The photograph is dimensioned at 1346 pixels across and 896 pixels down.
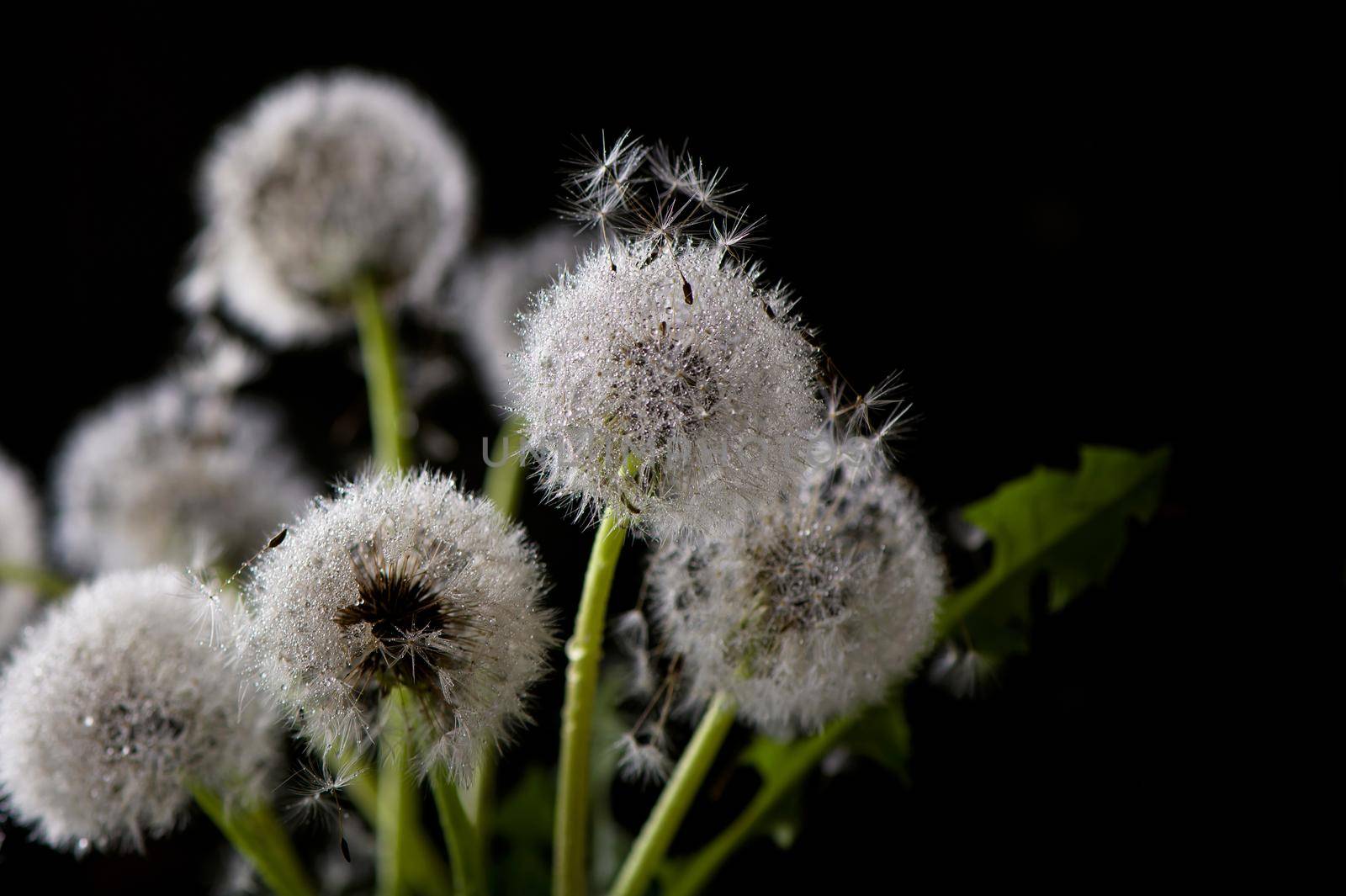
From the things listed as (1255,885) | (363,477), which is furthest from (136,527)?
(1255,885)

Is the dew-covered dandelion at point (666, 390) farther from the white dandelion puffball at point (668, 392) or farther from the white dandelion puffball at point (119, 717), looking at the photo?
the white dandelion puffball at point (119, 717)

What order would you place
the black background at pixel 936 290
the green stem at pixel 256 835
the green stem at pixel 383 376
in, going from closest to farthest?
the green stem at pixel 256 835, the green stem at pixel 383 376, the black background at pixel 936 290

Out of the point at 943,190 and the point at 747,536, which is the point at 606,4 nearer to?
the point at 943,190

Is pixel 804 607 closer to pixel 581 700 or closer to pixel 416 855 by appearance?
pixel 581 700

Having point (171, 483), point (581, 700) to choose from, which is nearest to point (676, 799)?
point (581, 700)

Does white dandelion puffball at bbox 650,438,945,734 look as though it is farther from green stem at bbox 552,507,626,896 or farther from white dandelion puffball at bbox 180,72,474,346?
white dandelion puffball at bbox 180,72,474,346

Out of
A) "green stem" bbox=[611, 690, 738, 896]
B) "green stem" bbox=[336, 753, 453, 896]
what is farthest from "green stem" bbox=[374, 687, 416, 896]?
"green stem" bbox=[611, 690, 738, 896]

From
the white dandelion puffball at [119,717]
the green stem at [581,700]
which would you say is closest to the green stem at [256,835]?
the white dandelion puffball at [119,717]
